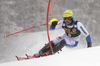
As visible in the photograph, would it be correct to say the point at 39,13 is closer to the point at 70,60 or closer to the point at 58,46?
the point at 58,46

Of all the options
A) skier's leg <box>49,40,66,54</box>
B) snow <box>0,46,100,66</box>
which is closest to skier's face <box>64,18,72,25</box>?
skier's leg <box>49,40,66,54</box>

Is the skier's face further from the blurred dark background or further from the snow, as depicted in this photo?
the blurred dark background

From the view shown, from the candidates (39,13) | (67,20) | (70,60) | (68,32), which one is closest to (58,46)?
(68,32)

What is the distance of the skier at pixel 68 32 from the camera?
264 cm

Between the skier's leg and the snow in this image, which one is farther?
A: the skier's leg

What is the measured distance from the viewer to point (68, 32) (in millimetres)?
2898

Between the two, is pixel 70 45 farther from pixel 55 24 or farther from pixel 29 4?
pixel 29 4

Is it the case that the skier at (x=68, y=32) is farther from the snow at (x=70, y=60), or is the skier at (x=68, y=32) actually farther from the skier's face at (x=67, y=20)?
the snow at (x=70, y=60)

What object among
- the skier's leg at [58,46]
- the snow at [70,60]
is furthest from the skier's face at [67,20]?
the snow at [70,60]

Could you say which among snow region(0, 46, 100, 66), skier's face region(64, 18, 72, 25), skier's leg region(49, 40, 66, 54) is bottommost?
skier's leg region(49, 40, 66, 54)

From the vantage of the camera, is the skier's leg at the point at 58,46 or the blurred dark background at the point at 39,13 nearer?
the skier's leg at the point at 58,46

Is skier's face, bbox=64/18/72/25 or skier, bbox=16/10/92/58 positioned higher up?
skier's face, bbox=64/18/72/25

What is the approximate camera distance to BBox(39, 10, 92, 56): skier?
2.64m

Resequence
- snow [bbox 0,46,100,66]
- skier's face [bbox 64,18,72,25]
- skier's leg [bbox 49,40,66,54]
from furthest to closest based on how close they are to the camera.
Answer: skier's leg [bbox 49,40,66,54], skier's face [bbox 64,18,72,25], snow [bbox 0,46,100,66]
